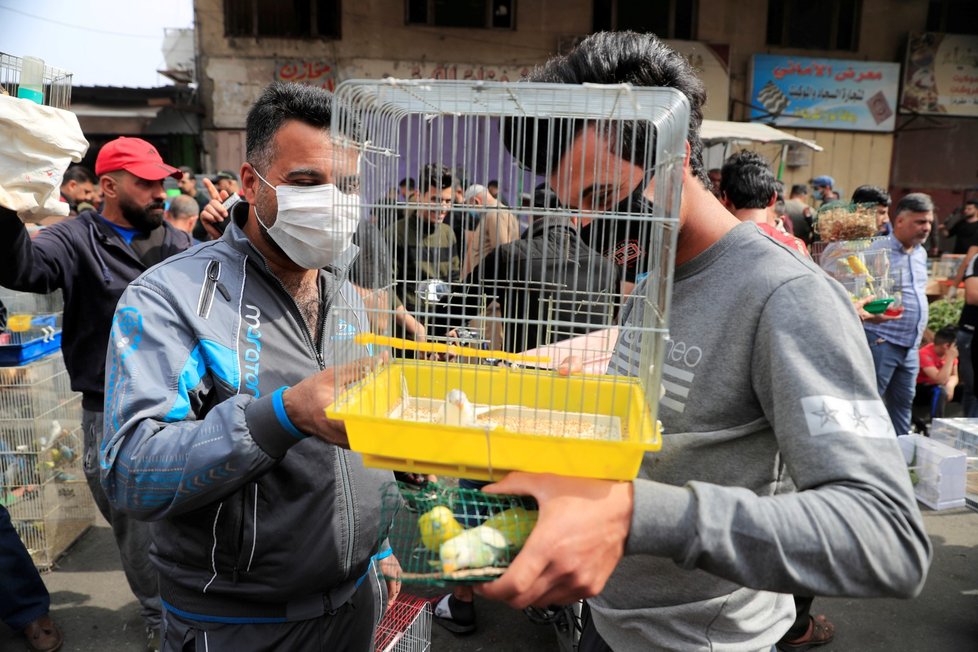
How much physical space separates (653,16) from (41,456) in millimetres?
15720

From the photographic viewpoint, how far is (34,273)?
10.0 feet

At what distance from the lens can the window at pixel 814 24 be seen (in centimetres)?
1555

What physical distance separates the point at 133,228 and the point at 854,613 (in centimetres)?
485

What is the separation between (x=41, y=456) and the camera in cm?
391

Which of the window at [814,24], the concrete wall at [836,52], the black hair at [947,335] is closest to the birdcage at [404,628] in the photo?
the black hair at [947,335]

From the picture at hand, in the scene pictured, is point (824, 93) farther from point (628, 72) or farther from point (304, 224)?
point (304, 224)

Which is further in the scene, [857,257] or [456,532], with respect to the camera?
[857,257]

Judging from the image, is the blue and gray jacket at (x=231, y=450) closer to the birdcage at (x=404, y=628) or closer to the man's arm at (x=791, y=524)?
the man's arm at (x=791, y=524)

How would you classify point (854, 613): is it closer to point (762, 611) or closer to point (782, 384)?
point (762, 611)

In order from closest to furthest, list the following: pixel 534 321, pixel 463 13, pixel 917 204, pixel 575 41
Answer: pixel 534 321, pixel 917 204, pixel 575 41, pixel 463 13

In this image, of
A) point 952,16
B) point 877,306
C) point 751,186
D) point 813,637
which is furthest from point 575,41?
point 813,637

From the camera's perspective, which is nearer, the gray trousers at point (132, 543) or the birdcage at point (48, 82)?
the birdcage at point (48, 82)

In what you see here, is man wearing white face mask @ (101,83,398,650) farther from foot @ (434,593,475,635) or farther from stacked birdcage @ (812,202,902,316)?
stacked birdcage @ (812,202,902,316)

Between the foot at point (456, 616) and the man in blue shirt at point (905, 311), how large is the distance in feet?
12.4
